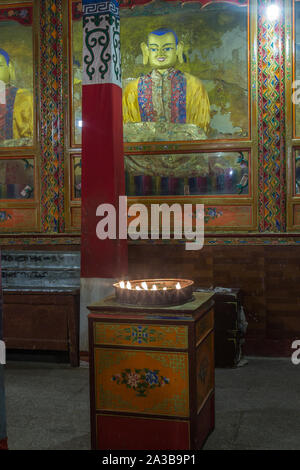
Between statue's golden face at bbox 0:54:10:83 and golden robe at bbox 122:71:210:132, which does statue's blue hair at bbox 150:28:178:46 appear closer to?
golden robe at bbox 122:71:210:132

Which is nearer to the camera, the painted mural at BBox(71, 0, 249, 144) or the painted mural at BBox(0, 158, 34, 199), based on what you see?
the painted mural at BBox(71, 0, 249, 144)

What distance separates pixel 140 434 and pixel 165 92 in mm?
4092

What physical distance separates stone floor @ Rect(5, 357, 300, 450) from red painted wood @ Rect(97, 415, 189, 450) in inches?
12.7

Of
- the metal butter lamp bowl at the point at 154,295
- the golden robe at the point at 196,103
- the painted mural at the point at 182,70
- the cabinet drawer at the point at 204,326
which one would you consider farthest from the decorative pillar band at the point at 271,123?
the metal butter lamp bowl at the point at 154,295

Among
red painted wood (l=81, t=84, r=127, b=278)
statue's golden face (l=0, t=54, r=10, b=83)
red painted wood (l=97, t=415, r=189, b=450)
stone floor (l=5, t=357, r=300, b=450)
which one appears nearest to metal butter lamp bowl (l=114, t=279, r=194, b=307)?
red painted wood (l=97, t=415, r=189, b=450)

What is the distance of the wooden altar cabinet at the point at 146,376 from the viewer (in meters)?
3.04

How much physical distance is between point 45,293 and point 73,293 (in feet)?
1.02

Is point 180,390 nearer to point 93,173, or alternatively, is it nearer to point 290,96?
point 93,173

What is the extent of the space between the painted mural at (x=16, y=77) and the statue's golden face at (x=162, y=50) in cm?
151

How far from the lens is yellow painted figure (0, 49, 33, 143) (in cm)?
636

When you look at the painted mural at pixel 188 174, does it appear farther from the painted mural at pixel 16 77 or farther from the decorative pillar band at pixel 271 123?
the painted mural at pixel 16 77

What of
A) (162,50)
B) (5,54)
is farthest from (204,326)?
(5,54)

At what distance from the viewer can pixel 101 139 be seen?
16.8ft
